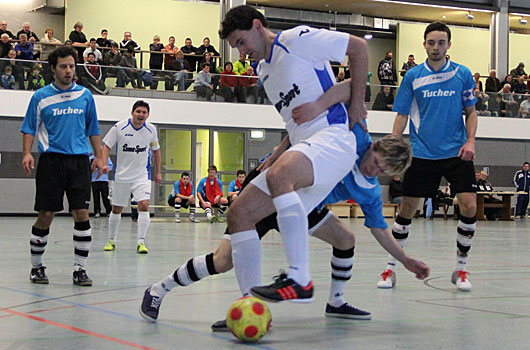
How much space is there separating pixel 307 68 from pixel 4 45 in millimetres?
19258

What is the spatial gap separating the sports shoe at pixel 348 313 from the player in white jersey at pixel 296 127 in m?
0.93

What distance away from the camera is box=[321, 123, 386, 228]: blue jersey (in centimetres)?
481

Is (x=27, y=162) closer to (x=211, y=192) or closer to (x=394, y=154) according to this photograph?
(x=394, y=154)

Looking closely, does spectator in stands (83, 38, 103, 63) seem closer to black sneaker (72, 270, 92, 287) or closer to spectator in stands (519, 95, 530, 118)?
spectator in stands (519, 95, 530, 118)

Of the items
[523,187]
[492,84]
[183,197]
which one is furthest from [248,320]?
[492,84]

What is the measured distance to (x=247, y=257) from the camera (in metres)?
4.52

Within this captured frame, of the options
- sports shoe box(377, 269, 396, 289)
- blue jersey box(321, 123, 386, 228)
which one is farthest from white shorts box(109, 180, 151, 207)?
blue jersey box(321, 123, 386, 228)

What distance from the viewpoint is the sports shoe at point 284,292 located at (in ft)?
12.9

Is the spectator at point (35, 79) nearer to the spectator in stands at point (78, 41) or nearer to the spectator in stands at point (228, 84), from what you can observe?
the spectator in stands at point (78, 41)

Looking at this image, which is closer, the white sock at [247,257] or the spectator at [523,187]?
the white sock at [247,257]

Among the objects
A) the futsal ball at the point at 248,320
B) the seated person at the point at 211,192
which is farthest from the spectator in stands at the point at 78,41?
the futsal ball at the point at 248,320

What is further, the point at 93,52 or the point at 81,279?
the point at 93,52

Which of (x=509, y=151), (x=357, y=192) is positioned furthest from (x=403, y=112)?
(x=509, y=151)

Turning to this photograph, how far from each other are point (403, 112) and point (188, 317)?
10.7ft
